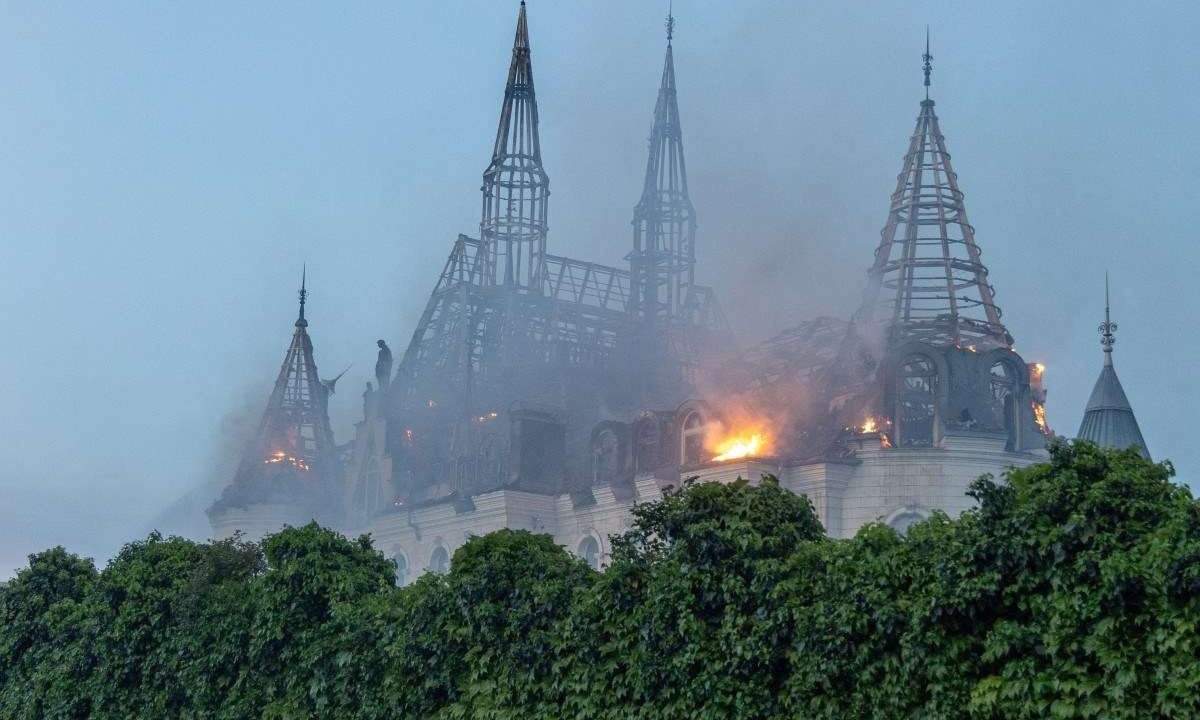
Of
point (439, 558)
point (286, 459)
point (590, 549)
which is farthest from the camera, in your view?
point (286, 459)

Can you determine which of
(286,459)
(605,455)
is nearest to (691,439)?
(605,455)

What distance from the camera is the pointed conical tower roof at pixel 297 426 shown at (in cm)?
9231

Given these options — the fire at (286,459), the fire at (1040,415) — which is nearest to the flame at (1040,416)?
the fire at (1040,415)

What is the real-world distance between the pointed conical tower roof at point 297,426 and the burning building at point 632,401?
144 mm

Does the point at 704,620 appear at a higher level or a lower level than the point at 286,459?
lower

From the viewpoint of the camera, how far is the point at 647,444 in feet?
228

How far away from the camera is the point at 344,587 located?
3366 cm

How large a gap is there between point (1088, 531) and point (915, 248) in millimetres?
47736

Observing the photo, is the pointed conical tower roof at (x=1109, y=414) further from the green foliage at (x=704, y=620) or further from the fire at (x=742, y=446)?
the green foliage at (x=704, y=620)

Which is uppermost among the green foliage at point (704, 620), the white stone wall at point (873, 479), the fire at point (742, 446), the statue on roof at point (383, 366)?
the statue on roof at point (383, 366)

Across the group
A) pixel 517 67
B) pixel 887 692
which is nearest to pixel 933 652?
pixel 887 692

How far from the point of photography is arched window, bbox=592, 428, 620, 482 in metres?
71.3

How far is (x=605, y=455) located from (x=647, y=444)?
3.93 metres

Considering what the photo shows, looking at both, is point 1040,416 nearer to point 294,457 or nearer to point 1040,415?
point 1040,415
